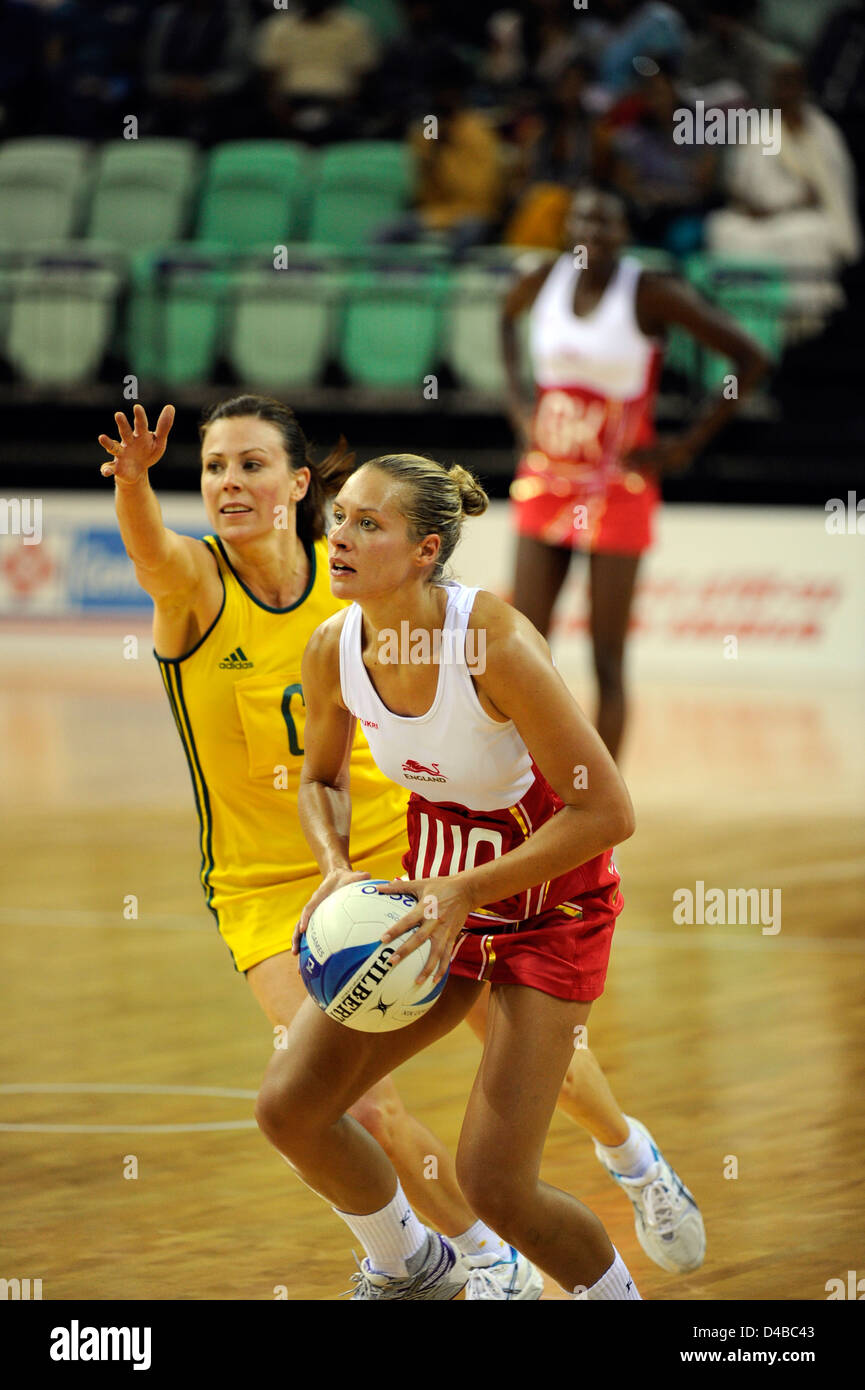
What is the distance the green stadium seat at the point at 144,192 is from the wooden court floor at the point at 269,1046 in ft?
17.7

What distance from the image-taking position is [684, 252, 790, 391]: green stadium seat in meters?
12.2

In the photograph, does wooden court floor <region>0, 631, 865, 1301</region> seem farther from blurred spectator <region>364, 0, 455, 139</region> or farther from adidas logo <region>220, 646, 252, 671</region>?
blurred spectator <region>364, 0, 455, 139</region>

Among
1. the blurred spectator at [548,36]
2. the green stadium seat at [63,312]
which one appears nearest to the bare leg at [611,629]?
the green stadium seat at [63,312]

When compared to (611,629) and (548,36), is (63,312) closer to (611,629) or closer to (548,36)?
(548,36)

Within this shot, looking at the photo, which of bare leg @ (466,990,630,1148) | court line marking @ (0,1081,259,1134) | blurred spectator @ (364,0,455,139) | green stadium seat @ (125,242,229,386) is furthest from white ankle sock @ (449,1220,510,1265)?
blurred spectator @ (364,0,455,139)

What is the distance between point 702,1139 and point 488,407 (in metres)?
8.52

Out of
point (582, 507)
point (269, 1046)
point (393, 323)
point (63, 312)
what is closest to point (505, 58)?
point (393, 323)

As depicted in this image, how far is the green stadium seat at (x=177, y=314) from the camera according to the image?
12844 mm

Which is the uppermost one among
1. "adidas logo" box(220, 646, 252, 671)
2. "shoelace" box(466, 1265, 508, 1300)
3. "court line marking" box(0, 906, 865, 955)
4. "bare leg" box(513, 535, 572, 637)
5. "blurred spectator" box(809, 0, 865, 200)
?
"blurred spectator" box(809, 0, 865, 200)

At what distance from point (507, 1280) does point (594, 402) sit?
4.86 meters

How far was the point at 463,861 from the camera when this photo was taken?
335cm

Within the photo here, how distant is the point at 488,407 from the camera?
496 inches

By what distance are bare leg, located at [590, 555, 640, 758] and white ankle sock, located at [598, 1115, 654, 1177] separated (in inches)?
142

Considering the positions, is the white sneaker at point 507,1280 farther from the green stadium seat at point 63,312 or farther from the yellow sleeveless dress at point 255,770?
the green stadium seat at point 63,312
